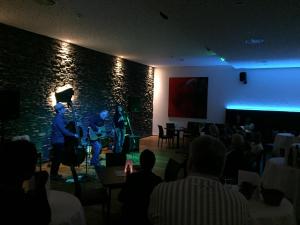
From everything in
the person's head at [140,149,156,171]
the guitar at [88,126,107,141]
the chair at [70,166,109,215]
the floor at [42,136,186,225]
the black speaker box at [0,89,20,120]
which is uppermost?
the black speaker box at [0,89,20,120]

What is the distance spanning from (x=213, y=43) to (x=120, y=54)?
13.0 ft

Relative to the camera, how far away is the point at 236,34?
220 inches

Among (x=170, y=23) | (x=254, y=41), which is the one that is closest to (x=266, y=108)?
(x=254, y=41)

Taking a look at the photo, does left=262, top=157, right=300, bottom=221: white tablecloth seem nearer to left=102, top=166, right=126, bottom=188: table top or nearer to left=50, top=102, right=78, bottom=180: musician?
left=102, top=166, right=126, bottom=188: table top

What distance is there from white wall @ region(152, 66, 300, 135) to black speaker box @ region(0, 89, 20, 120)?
8269 millimetres

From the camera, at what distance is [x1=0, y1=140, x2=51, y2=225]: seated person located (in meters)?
1.35

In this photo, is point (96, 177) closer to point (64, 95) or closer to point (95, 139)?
point (95, 139)

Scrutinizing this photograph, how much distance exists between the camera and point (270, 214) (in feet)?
7.38

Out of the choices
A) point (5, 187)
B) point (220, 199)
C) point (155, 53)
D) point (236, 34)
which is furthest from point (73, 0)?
point (155, 53)

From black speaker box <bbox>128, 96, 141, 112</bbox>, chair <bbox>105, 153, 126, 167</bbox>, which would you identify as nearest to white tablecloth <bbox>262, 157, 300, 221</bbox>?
chair <bbox>105, 153, 126, 167</bbox>

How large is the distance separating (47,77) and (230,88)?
7.57 meters

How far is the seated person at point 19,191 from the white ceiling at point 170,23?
3.08 m

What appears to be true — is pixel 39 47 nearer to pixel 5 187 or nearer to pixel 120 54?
pixel 120 54

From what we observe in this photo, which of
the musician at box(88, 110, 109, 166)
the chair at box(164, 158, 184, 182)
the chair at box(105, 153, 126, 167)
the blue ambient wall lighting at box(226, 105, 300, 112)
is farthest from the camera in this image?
the blue ambient wall lighting at box(226, 105, 300, 112)
